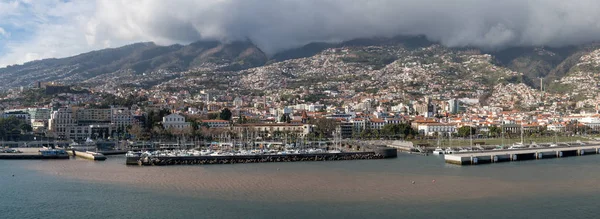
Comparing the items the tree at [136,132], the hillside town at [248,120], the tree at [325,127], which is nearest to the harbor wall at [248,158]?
the hillside town at [248,120]

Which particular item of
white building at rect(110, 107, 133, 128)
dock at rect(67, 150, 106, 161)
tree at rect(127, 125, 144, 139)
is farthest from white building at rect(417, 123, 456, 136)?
dock at rect(67, 150, 106, 161)

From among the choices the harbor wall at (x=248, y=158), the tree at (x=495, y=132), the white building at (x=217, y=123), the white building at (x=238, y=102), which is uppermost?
the white building at (x=238, y=102)

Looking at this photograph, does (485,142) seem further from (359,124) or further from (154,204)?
(154,204)

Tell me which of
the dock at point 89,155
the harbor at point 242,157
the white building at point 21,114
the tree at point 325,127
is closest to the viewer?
the harbor at point 242,157

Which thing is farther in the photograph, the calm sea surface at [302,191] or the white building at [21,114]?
the white building at [21,114]

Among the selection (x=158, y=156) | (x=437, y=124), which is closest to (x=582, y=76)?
(x=437, y=124)

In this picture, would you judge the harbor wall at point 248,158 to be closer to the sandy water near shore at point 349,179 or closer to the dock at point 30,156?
the sandy water near shore at point 349,179

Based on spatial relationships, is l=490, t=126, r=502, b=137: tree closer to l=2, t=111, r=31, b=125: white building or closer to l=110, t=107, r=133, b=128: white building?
l=110, t=107, r=133, b=128: white building
